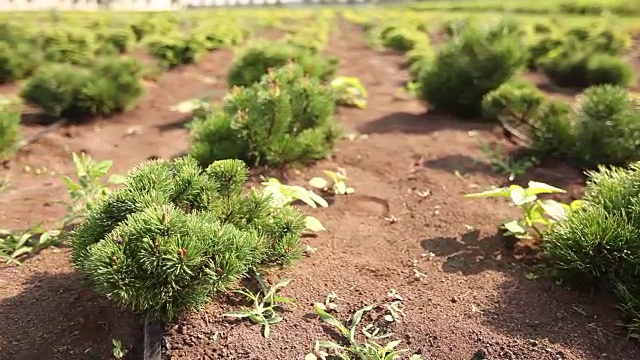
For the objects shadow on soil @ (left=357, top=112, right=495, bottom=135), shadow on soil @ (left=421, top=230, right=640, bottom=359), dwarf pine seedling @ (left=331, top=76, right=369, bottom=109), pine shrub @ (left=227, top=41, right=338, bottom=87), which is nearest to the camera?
shadow on soil @ (left=421, top=230, right=640, bottom=359)

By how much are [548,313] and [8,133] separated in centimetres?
377

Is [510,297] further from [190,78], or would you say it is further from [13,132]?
[190,78]

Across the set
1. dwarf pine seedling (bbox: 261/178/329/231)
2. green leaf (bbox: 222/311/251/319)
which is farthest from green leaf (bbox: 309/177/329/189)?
green leaf (bbox: 222/311/251/319)

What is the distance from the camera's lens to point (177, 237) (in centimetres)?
213

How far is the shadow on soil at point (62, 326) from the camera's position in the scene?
7.70ft

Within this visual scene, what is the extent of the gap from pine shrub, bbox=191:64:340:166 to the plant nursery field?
0.05 ft

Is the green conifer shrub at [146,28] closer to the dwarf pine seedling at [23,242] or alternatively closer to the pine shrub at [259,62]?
the pine shrub at [259,62]

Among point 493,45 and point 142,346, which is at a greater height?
point 493,45

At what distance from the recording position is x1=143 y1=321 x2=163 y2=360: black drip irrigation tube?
2258 millimetres

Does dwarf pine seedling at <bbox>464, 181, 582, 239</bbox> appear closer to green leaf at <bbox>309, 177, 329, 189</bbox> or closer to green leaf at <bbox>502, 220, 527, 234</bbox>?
green leaf at <bbox>502, 220, 527, 234</bbox>

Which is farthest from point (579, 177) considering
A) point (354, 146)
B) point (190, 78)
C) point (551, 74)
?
point (190, 78)

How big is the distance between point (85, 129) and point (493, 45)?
381 cm

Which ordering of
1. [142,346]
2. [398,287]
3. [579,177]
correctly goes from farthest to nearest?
[579,177] → [398,287] → [142,346]

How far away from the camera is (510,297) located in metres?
2.66
